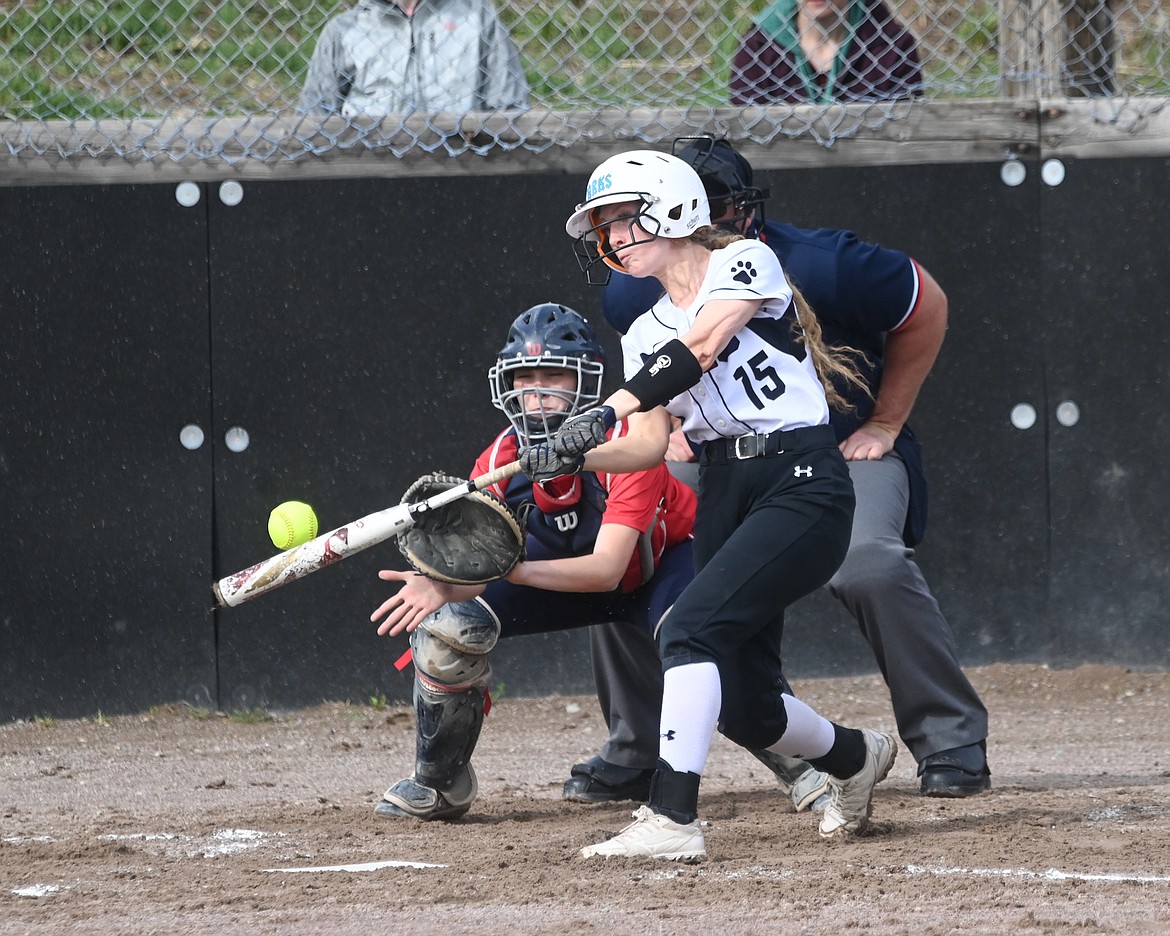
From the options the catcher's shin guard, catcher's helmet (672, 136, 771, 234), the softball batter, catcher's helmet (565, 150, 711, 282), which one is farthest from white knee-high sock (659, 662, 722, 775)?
catcher's helmet (672, 136, 771, 234)

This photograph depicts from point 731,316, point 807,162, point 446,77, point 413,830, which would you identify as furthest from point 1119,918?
point 446,77

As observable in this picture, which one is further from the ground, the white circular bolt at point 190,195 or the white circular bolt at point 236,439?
the white circular bolt at point 190,195

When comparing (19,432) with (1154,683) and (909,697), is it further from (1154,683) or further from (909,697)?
(1154,683)

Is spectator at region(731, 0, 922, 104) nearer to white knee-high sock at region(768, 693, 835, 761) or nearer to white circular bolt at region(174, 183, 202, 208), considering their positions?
white circular bolt at region(174, 183, 202, 208)

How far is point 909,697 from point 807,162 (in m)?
2.44

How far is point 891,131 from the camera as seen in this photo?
5996mm

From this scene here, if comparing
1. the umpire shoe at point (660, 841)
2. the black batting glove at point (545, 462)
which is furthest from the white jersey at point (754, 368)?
the umpire shoe at point (660, 841)

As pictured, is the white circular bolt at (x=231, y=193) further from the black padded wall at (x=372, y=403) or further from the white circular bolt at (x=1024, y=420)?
the white circular bolt at (x=1024, y=420)

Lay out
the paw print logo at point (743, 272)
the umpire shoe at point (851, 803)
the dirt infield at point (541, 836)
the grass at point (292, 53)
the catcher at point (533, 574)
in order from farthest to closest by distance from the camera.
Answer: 1. the grass at point (292, 53)
2. the catcher at point (533, 574)
3. the umpire shoe at point (851, 803)
4. the paw print logo at point (743, 272)
5. the dirt infield at point (541, 836)

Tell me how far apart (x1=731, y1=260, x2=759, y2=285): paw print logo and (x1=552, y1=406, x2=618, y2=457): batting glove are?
1.55 ft

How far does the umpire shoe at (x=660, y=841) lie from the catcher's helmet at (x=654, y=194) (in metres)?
1.34

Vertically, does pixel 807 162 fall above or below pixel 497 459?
above

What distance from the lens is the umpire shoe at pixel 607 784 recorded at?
4.47 m

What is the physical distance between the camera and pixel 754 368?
3.62 metres
